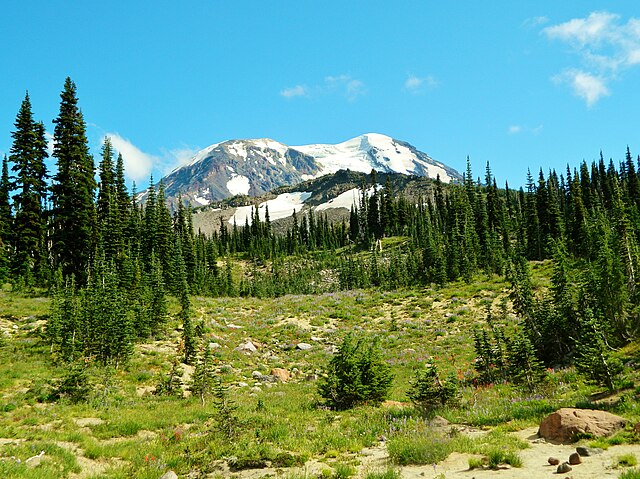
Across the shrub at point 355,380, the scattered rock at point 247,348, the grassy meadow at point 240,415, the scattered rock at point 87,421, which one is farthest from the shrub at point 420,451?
the scattered rock at point 247,348

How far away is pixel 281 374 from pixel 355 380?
877cm

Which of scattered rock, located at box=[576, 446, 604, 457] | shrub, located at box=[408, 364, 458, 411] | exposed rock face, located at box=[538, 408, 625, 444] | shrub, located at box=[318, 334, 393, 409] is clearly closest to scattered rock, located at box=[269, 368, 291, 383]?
shrub, located at box=[318, 334, 393, 409]

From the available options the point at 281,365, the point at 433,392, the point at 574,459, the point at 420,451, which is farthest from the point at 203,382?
the point at 574,459

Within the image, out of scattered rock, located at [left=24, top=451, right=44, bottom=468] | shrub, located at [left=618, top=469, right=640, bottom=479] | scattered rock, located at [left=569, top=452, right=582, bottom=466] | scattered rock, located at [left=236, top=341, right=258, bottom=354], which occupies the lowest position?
scattered rock, located at [left=236, top=341, right=258, bottom=354]

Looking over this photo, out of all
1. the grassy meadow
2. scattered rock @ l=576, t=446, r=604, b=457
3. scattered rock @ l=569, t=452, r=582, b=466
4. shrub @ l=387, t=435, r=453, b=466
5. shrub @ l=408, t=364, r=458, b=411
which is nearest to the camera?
scattered rock @ l=569, t=452, r=582, b=466

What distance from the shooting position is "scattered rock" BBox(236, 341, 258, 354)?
2662 cm

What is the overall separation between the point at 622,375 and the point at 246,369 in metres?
17.7

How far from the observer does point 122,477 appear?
8477 mm

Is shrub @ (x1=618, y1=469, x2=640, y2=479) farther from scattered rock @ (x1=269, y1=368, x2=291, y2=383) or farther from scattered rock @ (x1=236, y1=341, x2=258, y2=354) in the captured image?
scattered rock @ (x1=236, y1=341, x2=258, y2=354)

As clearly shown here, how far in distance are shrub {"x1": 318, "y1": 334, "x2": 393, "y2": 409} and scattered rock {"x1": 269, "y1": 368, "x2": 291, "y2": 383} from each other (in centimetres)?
691

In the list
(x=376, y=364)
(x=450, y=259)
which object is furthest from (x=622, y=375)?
(x=450, y=259)

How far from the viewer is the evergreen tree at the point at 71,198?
121 ft

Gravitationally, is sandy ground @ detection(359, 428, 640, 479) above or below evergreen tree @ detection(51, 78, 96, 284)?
Result: below

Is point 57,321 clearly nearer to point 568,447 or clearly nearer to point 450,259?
point 568,447
